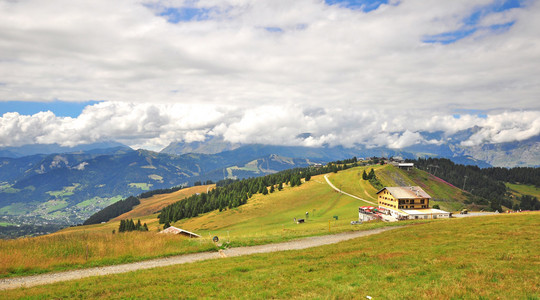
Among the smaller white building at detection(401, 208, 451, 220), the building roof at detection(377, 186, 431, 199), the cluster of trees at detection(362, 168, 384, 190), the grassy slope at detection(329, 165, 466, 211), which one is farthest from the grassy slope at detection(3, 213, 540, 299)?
the cluster of trees at detection(362, 168, 384, 190)

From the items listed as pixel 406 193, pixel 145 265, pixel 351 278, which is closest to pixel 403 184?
pixel 406 193

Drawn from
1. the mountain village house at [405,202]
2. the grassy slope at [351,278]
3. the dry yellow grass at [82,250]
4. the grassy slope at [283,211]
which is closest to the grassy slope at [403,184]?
the grassy slope at [283,211]

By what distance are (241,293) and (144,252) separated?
19112 millimetres

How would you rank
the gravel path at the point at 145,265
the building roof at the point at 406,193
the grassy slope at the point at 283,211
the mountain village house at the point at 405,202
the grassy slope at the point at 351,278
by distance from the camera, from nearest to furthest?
the grassy slope at the point at 351,278 → the gravel path at the point at 145,265 → the mountain village house at the point at 405,202 → the building roof at the point at 406,193 → the grassy slope at the point at 283,211

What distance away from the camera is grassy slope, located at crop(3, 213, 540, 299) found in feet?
44.3

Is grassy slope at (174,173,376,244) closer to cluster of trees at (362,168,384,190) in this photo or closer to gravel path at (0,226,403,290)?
cluster of trees at (362,168,384,190)

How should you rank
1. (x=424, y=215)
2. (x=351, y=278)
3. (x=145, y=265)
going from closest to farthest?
(x=351, y=278)
(x=145, y=265)
(x=424, y=215)

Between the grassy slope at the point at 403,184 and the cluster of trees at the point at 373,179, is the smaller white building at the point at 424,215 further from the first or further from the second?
the cluster of trees at the point at 373,179

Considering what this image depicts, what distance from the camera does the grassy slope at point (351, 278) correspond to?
44.3ft

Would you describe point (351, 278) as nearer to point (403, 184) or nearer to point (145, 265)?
point (145, 265)

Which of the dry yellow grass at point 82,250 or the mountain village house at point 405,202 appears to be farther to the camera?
the mountain village house at point 405,202

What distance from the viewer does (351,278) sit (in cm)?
1642

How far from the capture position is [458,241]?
27.2 m

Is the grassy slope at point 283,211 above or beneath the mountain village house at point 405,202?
beneath
